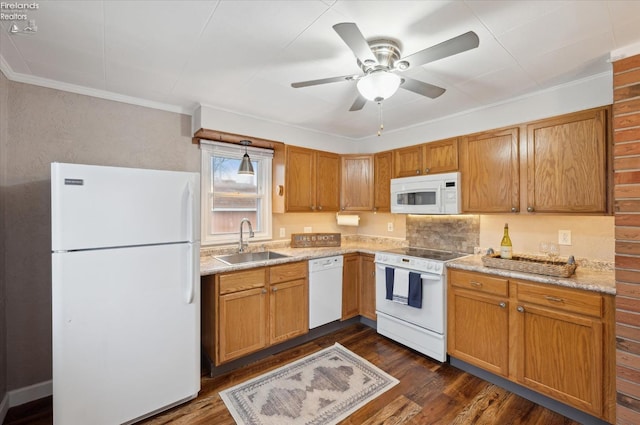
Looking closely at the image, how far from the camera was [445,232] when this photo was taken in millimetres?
3188

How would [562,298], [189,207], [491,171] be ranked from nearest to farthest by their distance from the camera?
[562,298] → [189,207] → [491,171]

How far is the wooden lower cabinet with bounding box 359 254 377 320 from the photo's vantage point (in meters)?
3.23

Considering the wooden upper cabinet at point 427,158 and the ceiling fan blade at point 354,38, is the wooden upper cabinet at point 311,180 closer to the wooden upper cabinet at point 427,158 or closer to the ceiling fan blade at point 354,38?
the wooden upper cabinet at point 427,158

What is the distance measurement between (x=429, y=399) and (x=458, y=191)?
71.8 inches

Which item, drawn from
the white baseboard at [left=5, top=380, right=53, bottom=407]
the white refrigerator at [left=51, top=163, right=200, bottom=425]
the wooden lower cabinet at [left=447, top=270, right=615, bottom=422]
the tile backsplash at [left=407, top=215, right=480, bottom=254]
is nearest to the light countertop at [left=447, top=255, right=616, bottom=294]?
the wooden lower cabinet at [left=447, top=270, right=615, bottom=422]

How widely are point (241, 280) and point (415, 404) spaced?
65.7 inches

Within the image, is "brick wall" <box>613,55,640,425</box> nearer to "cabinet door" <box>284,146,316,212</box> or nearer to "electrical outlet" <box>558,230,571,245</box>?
"electrical outlet" <box>558,230,571,245</box>

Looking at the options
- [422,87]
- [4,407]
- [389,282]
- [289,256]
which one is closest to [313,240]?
[289,256]

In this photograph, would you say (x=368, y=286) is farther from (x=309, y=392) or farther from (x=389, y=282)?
(x=309, y=392)

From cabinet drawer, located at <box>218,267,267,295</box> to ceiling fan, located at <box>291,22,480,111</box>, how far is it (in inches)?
64.2

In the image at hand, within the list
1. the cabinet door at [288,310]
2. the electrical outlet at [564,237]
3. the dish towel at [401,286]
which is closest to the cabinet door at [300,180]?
the cabinet door at [288,310]

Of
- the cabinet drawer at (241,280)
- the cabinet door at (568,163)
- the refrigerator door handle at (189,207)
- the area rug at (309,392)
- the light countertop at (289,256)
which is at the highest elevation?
the cabinet door at (568,163)

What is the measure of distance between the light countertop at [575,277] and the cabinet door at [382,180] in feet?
3.83

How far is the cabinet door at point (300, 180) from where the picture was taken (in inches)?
129
